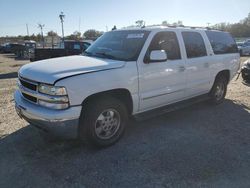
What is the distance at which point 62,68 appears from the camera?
12.6ft

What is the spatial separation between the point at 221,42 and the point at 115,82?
3.84m

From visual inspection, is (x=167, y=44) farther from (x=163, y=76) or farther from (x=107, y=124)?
(x=107, y=124)

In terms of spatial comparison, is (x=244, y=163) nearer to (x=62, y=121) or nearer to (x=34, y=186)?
(x=62, y=121)

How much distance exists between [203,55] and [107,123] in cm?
291

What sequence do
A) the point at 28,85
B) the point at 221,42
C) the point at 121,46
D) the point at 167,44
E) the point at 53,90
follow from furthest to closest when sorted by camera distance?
1. the point at 221,42
2. the point at 167,44
3. the point at 121,46
4. the point at 28,85
5. the point at 53,90

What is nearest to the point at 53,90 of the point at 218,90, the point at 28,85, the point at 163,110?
the point at 28,85

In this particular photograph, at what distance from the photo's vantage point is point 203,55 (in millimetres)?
5812

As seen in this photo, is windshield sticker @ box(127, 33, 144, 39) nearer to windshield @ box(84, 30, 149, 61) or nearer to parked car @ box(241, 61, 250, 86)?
windshield @ box(84, 30, 149, 61)

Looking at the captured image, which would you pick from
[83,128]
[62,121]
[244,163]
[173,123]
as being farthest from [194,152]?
[62,121]

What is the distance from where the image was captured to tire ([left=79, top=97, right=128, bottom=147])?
3.88 m

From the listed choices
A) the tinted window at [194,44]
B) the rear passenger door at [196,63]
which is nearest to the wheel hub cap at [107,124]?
the rear passenger door at [196,63]

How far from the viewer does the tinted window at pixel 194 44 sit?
17.6 feet

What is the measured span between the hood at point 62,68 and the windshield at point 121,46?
0.26 meters

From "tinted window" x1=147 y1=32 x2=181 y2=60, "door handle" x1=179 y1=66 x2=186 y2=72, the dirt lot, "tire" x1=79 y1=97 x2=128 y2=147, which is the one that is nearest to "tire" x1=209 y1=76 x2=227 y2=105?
the dirt lot
